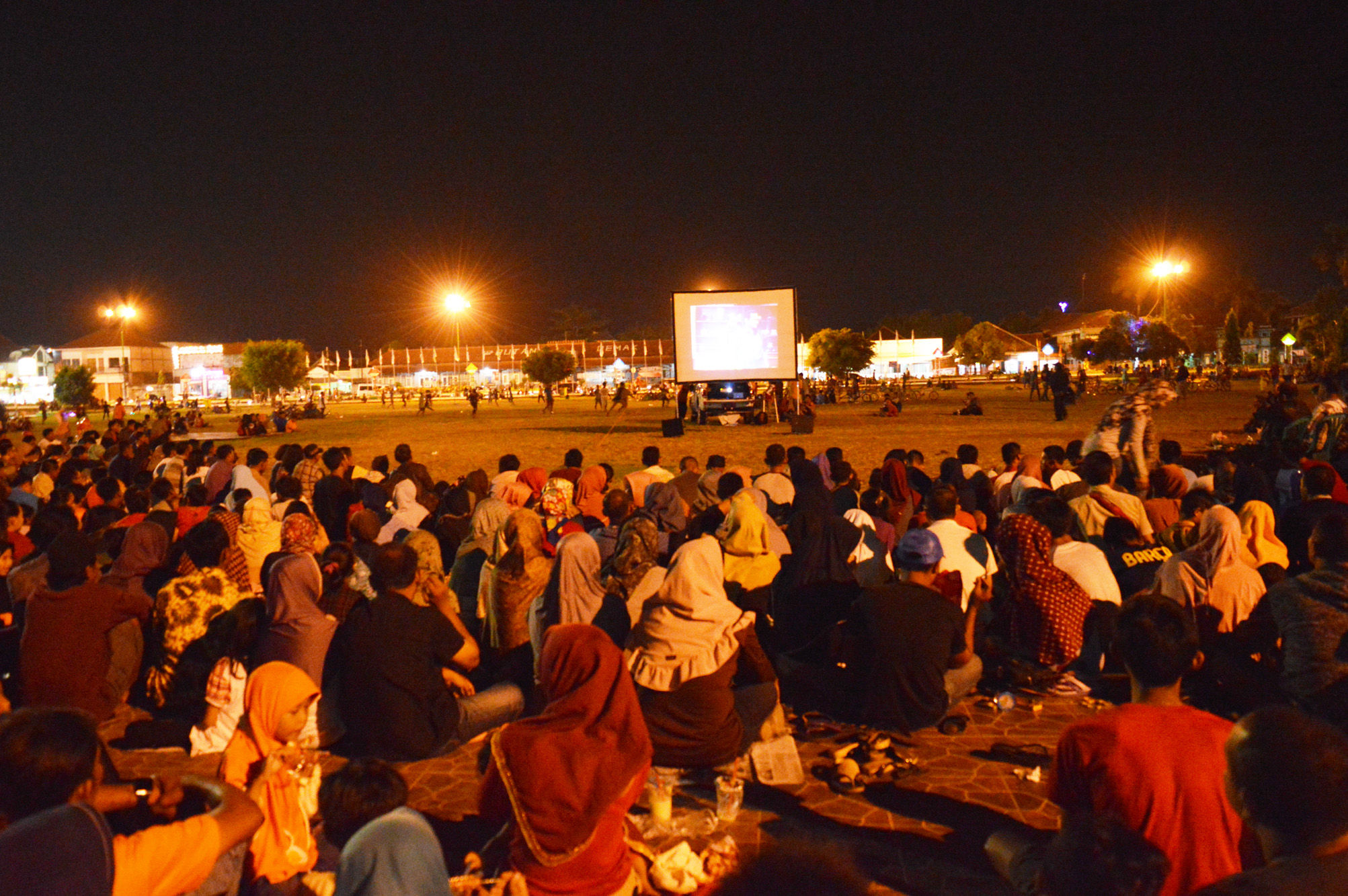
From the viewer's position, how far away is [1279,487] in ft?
26.0

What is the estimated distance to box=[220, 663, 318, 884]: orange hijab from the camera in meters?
3.27

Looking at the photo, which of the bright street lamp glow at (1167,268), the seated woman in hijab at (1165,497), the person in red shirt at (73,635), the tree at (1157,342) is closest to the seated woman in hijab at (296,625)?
the person in red shirt at (73,635)

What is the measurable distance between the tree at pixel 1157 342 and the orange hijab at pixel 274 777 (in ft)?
206

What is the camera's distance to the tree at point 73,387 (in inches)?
2136

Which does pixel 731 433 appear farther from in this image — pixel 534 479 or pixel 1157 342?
pixel 1157 342

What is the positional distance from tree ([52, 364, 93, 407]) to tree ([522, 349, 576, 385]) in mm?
26337

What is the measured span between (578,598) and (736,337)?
2373 cm

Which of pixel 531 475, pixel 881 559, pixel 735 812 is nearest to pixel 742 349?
pixel 531 475

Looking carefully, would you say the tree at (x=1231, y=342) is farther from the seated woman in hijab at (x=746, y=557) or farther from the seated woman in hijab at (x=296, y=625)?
the seated woman in hijab at (x=296, y=625)

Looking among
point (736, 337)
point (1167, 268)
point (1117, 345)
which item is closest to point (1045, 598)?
point (736, 337)

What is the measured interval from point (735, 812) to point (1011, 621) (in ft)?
7.64

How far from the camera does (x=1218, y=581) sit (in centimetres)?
492

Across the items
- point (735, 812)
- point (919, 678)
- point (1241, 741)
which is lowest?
point (735, 812)

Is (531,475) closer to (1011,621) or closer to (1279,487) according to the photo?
(1011,621)
